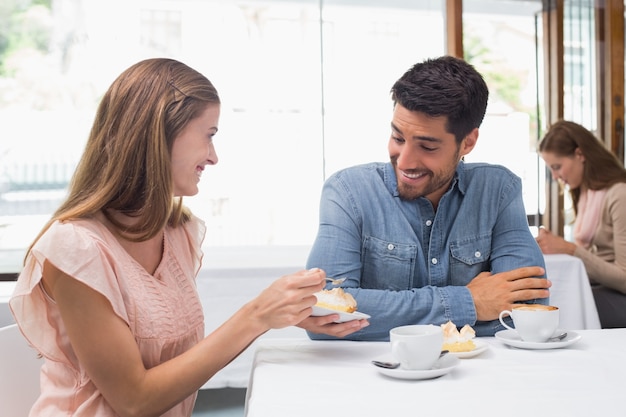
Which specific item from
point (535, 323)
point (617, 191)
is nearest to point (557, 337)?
point (535, 323)

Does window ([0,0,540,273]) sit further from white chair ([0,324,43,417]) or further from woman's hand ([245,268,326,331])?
woman's hand ([245,268,326,331])

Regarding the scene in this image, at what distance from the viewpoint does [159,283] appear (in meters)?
1.33

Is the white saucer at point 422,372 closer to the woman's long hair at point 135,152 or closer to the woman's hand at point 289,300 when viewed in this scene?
the woman's hand at point 289,300

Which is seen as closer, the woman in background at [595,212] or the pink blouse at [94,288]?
the pink blouse at [94,288]

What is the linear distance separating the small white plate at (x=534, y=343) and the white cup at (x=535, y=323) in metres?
0.02

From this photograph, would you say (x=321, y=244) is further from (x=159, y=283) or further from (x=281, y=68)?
(x=281, y=68)

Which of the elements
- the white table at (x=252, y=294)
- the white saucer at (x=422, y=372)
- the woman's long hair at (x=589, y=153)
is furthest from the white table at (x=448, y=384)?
the woman's long hair at (x=589, y=153)

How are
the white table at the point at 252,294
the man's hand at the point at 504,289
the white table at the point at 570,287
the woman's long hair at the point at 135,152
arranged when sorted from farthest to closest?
the white table at the point at 570,287
the white table at the point at 252,294
the man's hand at the point at 504,289
the woman's long hair at the point at 135,152

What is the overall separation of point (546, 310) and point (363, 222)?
513 mm

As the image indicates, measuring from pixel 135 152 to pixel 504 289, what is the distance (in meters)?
0.88

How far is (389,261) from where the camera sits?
1.68 meters

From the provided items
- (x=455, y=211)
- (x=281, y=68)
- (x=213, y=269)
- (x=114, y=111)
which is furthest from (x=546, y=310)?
(x=281, y=68)

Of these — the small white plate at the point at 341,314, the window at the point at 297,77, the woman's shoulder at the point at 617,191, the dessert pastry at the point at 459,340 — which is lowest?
the dessert pastry at the point at 459,340

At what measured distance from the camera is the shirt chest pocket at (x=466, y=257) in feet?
5.57
